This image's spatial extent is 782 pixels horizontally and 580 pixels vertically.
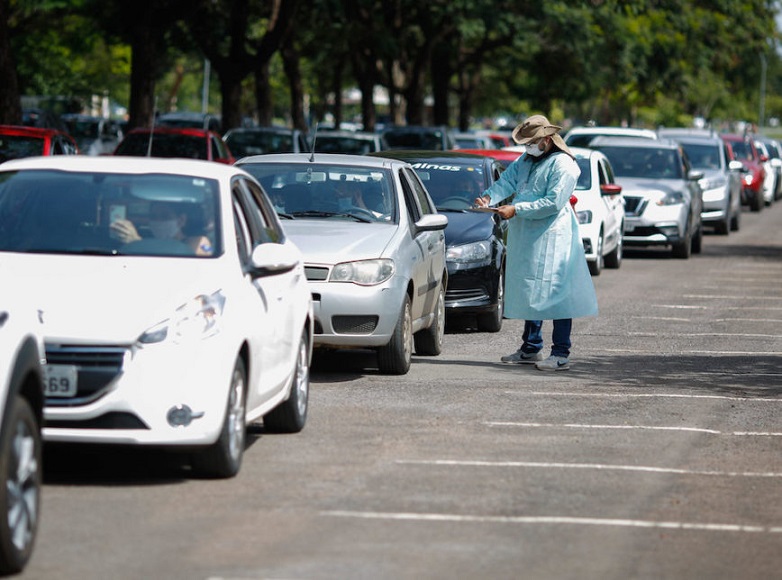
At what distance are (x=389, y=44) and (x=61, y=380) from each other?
40291mm

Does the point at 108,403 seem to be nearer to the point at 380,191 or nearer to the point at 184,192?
the point at 184,192

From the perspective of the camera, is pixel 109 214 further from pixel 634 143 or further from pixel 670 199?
pixel 634 143

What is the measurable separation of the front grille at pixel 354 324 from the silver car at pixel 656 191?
14614mm

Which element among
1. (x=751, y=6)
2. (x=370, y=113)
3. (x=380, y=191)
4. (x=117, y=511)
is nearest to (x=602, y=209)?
(x=380, y=191)

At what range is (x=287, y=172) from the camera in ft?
42.4

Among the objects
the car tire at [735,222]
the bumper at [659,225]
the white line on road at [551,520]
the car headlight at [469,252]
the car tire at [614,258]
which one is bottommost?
the car tire at [735,222]

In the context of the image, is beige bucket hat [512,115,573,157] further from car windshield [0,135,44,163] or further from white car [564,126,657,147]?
white car [564,126,657,147]

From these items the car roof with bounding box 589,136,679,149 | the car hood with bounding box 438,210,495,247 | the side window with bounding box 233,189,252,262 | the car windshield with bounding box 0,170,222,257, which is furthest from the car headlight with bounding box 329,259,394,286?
the car roof with bounding box 589,136,679,149

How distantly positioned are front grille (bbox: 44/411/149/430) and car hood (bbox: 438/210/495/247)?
25.9 ft

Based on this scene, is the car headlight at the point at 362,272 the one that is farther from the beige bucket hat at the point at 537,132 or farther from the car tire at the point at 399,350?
the beige bucket hat at the point at 537,132

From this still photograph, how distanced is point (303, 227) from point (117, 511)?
5.17 metres

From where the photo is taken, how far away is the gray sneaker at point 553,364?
12.7 m

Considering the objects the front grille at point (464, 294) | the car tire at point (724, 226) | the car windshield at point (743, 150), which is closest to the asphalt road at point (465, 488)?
the front grille at point (464, 294)

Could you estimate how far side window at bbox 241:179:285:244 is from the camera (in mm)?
9125
